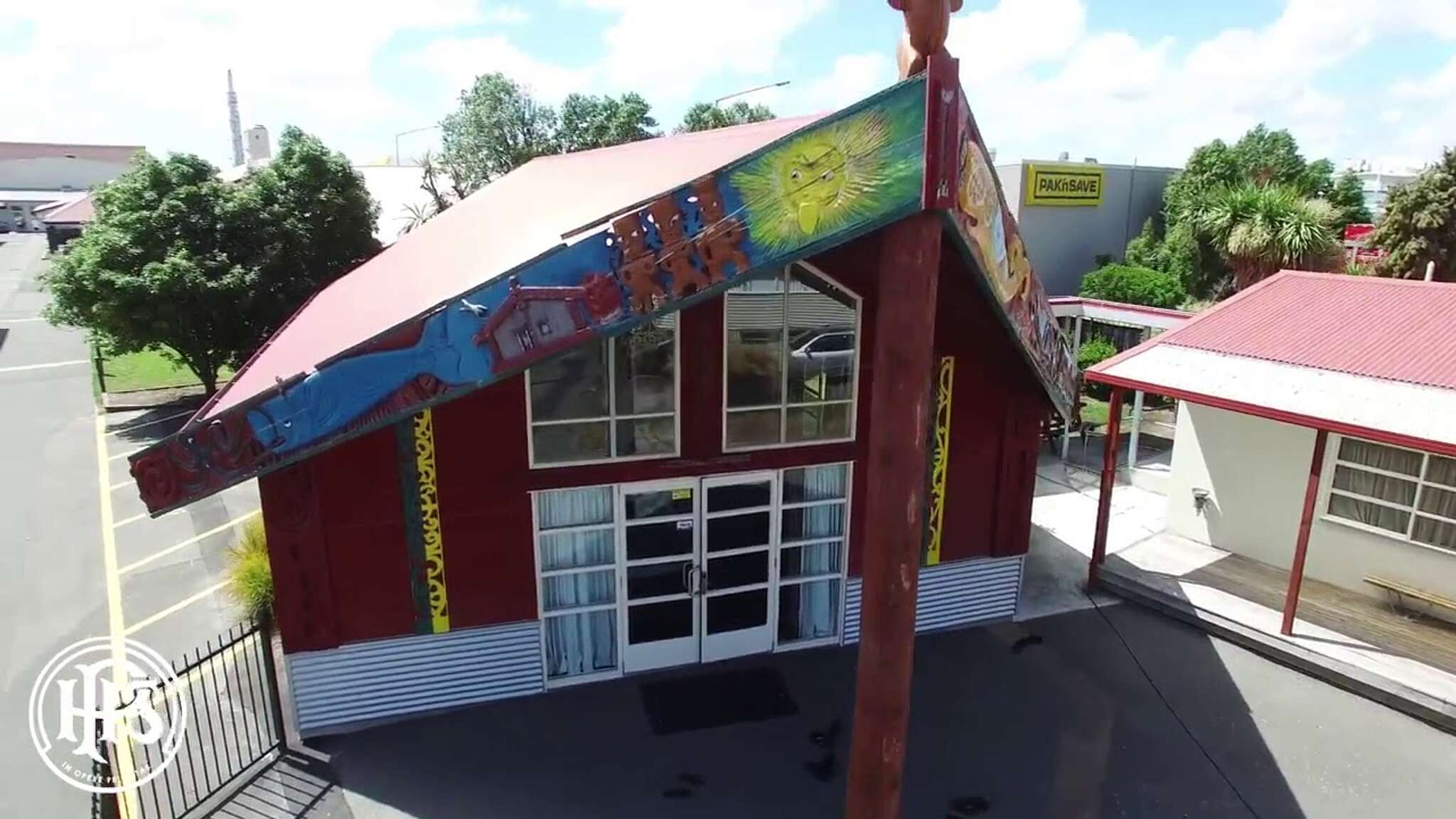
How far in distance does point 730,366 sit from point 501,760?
14.4 feet

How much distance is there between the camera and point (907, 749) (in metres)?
8.07

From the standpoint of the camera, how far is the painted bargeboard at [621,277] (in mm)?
5258

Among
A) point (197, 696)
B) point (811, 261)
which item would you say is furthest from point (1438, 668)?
point (197, 696)

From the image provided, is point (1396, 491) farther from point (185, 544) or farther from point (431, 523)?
point (185, 544)

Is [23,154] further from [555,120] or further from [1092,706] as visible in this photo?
[1092,706]

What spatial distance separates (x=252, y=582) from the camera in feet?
32.2

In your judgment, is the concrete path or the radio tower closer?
the concrete path

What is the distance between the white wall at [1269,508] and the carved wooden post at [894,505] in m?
8.30

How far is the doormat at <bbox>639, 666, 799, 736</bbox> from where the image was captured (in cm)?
840

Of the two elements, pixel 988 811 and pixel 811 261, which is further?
pixel 811 261

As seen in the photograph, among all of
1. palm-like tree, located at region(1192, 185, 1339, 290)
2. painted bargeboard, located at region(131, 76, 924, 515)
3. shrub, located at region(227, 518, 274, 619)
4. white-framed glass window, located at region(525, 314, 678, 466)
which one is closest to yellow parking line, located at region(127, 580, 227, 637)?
shrub, located at region(227, 518, 274, 619)

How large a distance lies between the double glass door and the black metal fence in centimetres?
352

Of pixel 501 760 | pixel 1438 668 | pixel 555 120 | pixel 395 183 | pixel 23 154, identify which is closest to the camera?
pixel 501 760

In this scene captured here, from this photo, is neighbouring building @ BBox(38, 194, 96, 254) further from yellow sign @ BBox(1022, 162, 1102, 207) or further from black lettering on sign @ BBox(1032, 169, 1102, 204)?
black lettering on sign @ BBox(1032, 169, 1102, 204)
